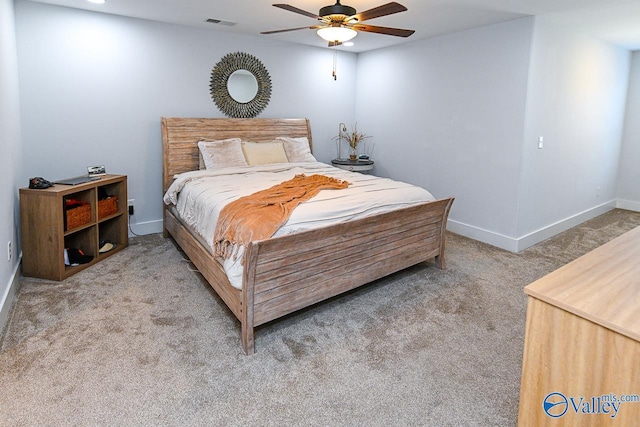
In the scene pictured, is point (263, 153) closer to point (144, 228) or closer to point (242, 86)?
point (242, 86)

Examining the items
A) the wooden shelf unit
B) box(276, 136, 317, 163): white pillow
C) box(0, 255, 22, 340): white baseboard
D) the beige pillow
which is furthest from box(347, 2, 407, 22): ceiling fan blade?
box(0, 255, 22, 340): white baseboard

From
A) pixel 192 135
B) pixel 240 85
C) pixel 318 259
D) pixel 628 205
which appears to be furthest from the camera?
pixel 628 205

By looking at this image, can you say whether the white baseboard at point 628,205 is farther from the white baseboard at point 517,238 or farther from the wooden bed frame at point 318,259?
the wooden bed frame at point 318,259

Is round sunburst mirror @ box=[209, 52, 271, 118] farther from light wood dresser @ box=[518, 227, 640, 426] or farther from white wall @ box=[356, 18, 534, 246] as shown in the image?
light wood dresser @ box=[518, 227, 640, 426]

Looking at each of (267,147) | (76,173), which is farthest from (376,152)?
(76,173)

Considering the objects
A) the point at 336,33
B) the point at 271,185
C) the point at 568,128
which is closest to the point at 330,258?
the point at 271,185

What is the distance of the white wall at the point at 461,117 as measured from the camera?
404cm

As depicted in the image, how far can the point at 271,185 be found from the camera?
11.5 feet

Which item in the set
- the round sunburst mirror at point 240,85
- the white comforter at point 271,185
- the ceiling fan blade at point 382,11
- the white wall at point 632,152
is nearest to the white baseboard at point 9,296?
the white comforter at point 271,185

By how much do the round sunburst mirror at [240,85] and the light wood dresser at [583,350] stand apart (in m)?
4.24

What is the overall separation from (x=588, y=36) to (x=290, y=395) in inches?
200

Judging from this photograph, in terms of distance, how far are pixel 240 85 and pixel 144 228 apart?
206 cm

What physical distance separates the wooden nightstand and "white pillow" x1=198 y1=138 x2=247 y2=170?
1548 millimetres

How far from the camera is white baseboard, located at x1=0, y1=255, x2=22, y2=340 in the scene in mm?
2508
